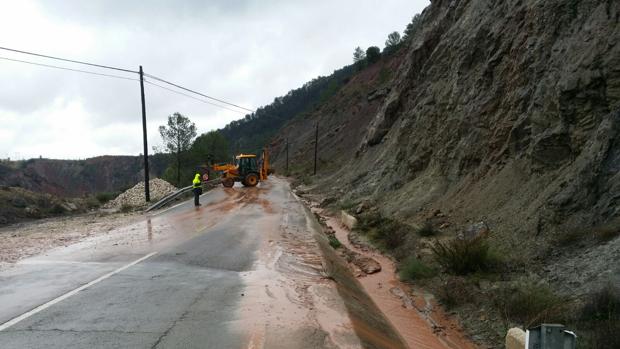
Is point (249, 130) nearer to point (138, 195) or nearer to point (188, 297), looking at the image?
point (138, 195)

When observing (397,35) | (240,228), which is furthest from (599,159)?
(397,35)

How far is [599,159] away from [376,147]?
83.3 ft

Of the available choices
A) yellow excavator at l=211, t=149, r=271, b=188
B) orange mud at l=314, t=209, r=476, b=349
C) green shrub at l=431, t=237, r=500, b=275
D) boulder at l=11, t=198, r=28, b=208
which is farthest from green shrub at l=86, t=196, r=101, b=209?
green shrub at l=431, t=237, r=500, b=275

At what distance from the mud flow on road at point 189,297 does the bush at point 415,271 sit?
3.82ft

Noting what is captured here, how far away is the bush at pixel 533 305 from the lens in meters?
7.05

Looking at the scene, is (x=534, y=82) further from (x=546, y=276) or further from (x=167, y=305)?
(x=167, y=305)

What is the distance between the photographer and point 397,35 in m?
101

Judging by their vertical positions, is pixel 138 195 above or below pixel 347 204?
above

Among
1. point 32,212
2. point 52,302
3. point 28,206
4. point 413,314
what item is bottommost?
point 413,314

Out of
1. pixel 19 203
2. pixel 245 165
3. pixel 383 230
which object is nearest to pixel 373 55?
pixel 245 165

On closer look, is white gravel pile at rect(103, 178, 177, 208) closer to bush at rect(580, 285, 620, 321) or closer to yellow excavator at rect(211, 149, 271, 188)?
yellow excavator at rect(211, 149, 271, 188)

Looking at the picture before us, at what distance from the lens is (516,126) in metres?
15.2

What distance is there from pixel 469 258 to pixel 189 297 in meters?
5.65

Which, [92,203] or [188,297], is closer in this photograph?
[188,297]
